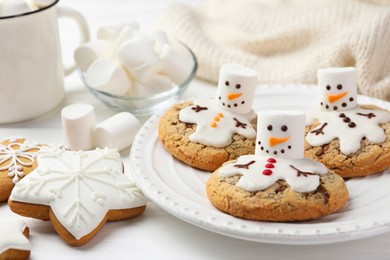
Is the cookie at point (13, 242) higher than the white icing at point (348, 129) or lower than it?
lower

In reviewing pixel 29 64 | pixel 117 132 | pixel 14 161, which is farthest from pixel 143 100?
pixel 14 161

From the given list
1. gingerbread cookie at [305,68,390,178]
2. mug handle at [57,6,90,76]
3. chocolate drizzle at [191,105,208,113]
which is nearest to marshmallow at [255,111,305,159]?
gingerbread cookie at [305,68,390,178]

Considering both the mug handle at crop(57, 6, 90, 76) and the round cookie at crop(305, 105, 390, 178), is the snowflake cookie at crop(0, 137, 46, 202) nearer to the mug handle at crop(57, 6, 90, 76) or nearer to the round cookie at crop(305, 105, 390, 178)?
the mug handle at crop(57, 6, 90, 76)

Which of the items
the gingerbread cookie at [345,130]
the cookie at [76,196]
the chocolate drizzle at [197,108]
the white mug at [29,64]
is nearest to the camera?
the cookie at [76,196]

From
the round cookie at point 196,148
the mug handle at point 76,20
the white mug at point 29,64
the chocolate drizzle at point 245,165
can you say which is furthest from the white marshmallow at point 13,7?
the chocolate drizzle at point 245,165

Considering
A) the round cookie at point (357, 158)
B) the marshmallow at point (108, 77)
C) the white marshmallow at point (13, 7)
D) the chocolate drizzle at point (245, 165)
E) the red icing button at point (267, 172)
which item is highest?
the white marshmallow at point (13, 7)

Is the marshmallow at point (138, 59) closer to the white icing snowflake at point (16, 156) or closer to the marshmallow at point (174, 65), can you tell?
the marshmallow at point (174, 65)
